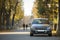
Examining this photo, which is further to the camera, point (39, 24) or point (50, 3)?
point (50, 3)

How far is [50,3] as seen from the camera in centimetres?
5053

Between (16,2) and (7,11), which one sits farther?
(16,2)

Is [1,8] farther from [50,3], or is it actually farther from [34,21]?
[34,21]

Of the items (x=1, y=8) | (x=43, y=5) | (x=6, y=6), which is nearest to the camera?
(x=43, y=5)

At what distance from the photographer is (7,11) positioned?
65.2 metres

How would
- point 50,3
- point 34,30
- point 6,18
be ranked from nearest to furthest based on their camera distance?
1. point 34,30
2. point 50,3
3. point 6,18

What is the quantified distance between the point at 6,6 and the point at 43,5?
13603 mm

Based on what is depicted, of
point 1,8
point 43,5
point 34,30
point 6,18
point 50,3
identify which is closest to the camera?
point 34,30

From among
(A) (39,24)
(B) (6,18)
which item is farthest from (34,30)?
(B) (6,18)

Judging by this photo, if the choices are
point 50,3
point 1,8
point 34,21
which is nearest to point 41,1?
point 50,3

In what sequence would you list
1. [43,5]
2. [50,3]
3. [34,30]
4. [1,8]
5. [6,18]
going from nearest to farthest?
[34,30] → [50,3] → [43,5] → [1,8] → [6,18]

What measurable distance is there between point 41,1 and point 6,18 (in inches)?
717

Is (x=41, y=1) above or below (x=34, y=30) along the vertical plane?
above

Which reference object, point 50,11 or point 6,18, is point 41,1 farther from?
point 6,18
